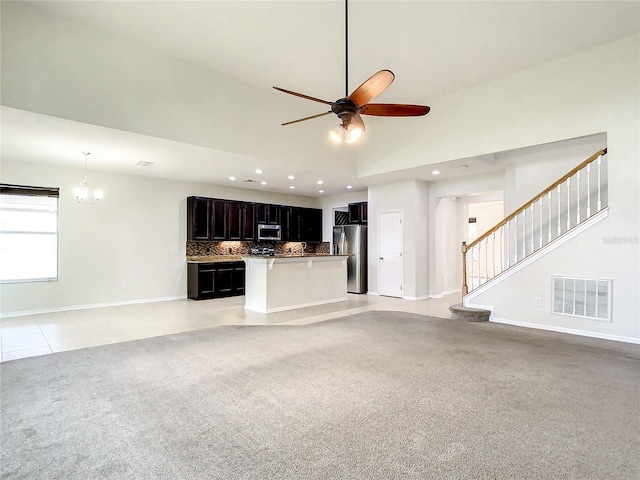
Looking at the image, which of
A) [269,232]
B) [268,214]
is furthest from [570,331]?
[268,214]

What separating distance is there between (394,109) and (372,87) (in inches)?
17.3

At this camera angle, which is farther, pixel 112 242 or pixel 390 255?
pixel 390 255

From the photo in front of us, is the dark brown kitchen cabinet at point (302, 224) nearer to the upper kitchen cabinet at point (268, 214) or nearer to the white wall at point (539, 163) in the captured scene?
the upper kitchen cabinet at point (268, 214)

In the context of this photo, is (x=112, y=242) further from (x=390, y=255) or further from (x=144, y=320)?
(x=390, y=255)

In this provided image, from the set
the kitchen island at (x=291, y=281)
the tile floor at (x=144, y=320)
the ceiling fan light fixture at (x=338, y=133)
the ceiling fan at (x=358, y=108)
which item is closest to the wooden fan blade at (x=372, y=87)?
the ceiling fan at (x=358, y=108)

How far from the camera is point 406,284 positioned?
800 centimetres

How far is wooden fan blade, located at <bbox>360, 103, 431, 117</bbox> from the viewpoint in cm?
317

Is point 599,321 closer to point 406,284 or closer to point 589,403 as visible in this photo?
point 589,403

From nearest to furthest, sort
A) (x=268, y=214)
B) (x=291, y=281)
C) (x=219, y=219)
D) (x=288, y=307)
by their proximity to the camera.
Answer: (x=288, y=307) < (x=291, y=281) < (x=219, y=219) < (x=268, y=214)

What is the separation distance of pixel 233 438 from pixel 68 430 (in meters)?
1.11

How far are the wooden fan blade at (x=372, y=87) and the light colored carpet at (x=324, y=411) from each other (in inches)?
95.8

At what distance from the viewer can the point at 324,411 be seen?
2580mm

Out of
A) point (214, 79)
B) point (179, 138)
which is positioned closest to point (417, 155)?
point (214, 79)

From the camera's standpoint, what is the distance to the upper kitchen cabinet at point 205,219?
7.97 meters
